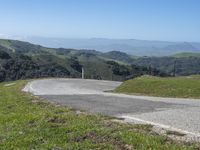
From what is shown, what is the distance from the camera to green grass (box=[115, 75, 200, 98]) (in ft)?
86.8

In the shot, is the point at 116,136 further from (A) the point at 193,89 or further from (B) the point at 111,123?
(A) the point at 193,89

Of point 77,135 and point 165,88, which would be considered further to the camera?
point 165,88

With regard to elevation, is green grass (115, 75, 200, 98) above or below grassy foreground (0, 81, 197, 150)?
below

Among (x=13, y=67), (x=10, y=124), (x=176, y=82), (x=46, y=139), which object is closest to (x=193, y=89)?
(x=176, y=82)

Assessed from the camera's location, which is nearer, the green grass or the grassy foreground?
the grassy foreground

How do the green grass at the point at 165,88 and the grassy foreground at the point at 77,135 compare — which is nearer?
the grassy foreground at the point at 77,135

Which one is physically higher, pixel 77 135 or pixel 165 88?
pixel 77 135

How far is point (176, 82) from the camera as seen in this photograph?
29.9 metres

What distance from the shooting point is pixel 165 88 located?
94.7 ft

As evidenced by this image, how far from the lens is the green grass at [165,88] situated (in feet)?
86.8

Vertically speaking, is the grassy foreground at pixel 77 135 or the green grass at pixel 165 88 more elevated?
the grassy foreground at pixel 77 135

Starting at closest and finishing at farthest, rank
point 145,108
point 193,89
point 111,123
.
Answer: point 111,123 → point 145,108 → point 193,89

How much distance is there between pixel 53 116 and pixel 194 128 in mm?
5136

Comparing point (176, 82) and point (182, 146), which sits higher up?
point (182, 146)
